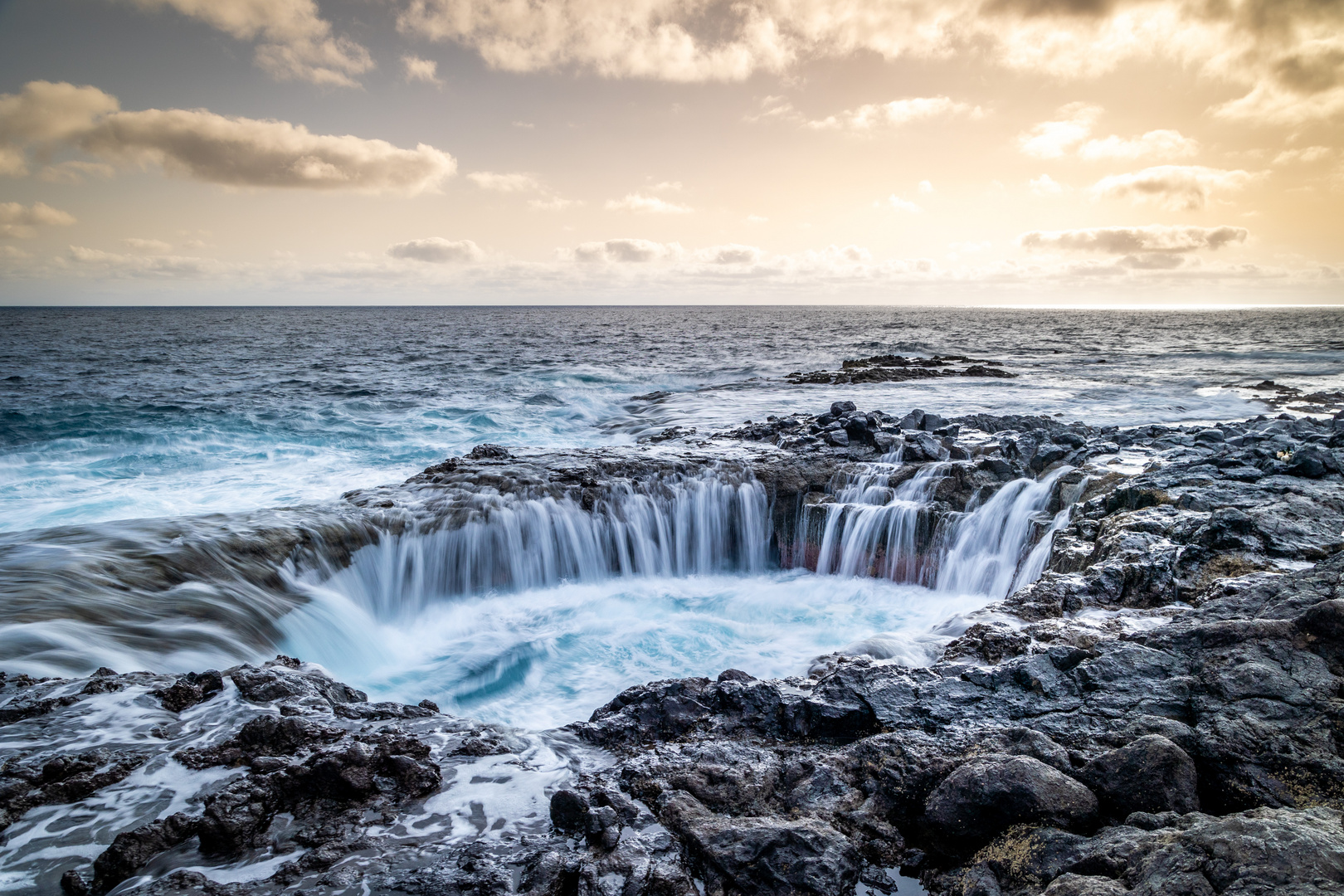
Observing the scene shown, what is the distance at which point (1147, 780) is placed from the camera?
3.01 metres

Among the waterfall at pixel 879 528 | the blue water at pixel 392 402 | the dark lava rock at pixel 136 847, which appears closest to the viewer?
the dark lava rock at pixel 136 847

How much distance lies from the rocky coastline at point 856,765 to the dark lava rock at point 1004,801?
0.04ft

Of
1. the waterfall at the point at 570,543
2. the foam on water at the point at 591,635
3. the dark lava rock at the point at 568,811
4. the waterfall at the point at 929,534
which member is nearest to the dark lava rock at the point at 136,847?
the dark lava rock at the point at 568,811

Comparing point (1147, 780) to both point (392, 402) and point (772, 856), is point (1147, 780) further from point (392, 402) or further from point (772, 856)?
point (392, 402)

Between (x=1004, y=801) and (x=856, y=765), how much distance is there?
858 millimetres

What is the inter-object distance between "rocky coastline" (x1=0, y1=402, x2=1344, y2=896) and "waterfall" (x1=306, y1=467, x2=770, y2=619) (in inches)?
142

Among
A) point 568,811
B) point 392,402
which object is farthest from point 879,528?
point 392,402

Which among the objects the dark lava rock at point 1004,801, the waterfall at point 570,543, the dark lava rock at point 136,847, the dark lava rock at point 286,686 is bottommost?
the waterfall at point 570,543

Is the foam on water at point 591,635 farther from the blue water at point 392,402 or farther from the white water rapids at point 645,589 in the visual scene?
the blue water at point 392,402

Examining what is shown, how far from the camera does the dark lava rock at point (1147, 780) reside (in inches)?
116

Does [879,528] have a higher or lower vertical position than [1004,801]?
lower

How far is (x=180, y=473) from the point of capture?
1609 cm

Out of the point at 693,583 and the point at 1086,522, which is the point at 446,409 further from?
the point at 1086,522

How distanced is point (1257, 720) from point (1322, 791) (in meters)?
0.40
